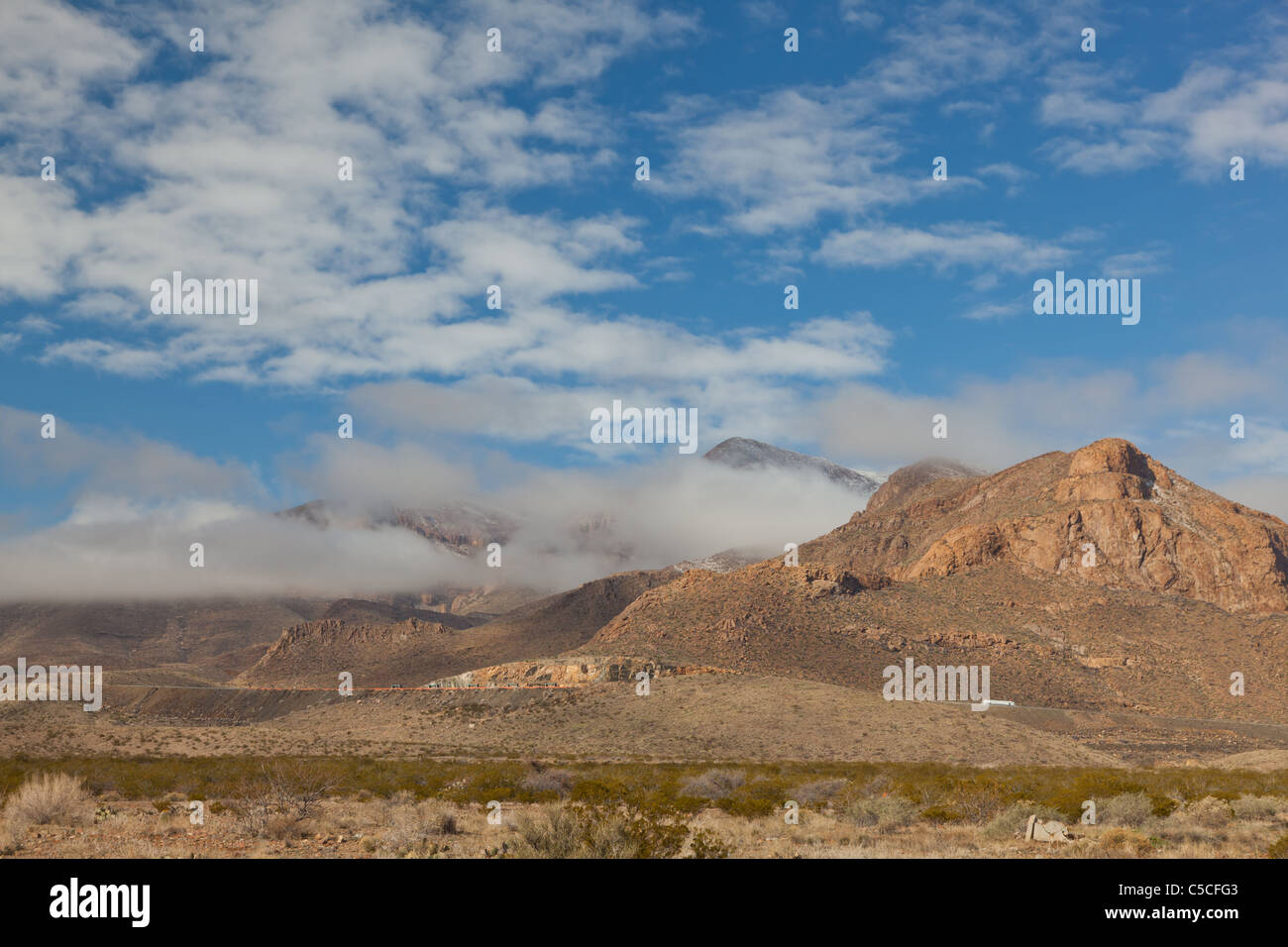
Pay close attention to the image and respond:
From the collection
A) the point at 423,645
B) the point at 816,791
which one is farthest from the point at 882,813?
the point at 423,645

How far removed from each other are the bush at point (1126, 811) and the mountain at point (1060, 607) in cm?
6672

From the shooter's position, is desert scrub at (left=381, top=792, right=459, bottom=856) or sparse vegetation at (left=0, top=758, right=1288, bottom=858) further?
desert scrub at (left=381, top=792, right=459, bottom=856)

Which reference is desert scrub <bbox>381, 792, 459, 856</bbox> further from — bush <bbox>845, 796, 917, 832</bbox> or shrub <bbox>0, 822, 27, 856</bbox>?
bush <bbox>845, 796, 917, 832</bbox>

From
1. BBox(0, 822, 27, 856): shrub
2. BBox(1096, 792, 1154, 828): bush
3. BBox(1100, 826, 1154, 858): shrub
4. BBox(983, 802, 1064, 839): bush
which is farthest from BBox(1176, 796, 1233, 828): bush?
BBox(0, 822, 27, 856): shrub

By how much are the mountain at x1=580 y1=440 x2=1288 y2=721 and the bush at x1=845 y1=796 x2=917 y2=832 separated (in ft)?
220

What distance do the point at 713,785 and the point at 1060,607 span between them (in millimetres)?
99066

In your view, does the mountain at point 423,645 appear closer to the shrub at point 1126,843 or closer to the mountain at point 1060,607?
the mountain at point 1060,607

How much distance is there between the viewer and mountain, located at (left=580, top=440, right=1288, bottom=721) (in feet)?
319

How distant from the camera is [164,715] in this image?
106m

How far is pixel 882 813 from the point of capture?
78.8ft

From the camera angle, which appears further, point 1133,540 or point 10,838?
point 1133,540

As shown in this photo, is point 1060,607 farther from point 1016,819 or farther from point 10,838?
point 10,838

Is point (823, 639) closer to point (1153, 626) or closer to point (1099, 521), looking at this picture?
point (1153, 626)
